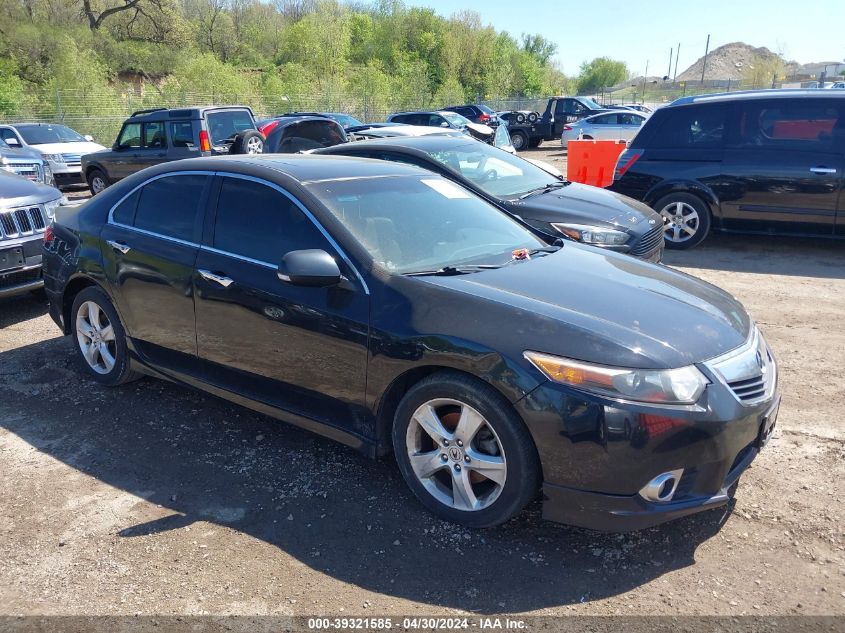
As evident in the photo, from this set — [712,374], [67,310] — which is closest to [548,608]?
[712,374]

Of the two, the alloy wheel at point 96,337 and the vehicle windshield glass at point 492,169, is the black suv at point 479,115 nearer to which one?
the vehicle windshield glass at point 492,169

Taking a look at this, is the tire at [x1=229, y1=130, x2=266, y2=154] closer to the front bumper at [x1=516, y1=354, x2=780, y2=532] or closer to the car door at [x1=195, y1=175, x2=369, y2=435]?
the car door at [x1=195, y1=175, x2=369, y2=435]

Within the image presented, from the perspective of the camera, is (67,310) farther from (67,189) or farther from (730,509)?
(67,189)

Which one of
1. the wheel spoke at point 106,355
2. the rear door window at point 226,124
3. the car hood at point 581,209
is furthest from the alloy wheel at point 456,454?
the rear door window at point 226,124

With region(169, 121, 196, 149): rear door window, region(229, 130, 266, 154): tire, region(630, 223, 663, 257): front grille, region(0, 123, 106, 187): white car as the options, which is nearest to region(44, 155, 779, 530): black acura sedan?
region(630, 223, 663, 257): front grille

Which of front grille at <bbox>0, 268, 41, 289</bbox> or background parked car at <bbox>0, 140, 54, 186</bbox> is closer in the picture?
front grille at <bbox>0, 268, 41, 289</bbox>

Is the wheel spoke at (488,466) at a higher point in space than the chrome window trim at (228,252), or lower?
lower

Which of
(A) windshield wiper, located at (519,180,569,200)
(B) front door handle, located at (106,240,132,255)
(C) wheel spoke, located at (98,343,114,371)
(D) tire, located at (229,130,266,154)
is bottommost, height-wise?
(C) wheel spoke, located at (98,343,114,371)

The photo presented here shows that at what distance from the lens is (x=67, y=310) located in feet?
16.7

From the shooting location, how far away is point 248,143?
40.1 feet

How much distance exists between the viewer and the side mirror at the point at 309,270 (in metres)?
3.29

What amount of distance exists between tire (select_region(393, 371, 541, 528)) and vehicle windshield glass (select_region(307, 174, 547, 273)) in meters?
0.73

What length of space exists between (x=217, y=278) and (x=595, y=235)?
148 inches

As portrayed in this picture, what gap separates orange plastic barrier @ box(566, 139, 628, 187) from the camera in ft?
38.4
